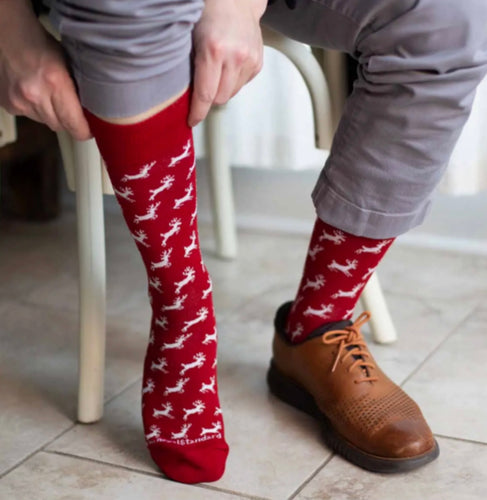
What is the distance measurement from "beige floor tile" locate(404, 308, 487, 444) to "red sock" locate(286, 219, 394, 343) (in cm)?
16

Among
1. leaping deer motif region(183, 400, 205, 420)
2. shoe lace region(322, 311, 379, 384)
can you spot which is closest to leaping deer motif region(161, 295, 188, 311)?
leaping deer motif region(183, 400, 205, 420)

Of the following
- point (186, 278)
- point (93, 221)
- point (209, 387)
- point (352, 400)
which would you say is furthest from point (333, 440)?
point (93, 221)

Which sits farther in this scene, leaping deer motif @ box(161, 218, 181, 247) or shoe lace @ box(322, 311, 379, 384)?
shoe lace @ box(322, 311, 379, 384)

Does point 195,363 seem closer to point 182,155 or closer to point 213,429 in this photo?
point 213,429

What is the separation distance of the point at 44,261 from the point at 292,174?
51cm

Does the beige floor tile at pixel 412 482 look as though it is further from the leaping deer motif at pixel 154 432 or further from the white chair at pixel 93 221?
the white chair at pixel 93 221

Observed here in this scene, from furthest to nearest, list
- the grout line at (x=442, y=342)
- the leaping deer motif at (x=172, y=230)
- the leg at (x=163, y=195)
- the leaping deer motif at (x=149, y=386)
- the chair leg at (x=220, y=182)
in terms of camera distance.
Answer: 1. the chair leg at (x=220, y=182)
2. the grout line at (x=442, y=342)
3. the leaping deer motif at (x=149, y=386)
4. the leaping deer motif at (x=172, y=230)
5. the leg at (x=163, y=195)

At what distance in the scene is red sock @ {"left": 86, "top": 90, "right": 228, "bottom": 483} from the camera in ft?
2.75

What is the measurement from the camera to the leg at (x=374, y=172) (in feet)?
3.05

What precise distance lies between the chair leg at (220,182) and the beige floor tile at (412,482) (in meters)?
0.73

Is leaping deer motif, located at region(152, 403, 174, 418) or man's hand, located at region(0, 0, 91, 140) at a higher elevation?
man's hand, located at region(0, 0, 91, 140)

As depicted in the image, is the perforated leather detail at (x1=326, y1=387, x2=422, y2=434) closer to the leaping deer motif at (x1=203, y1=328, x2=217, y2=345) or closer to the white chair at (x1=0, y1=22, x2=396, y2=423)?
the leaping deer motif at (x1=203, y1=328, x2=217, y2=345)

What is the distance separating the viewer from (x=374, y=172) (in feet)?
3.16

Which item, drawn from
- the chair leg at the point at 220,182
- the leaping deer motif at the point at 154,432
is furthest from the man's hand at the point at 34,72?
the chair leg at the point at 220,182
